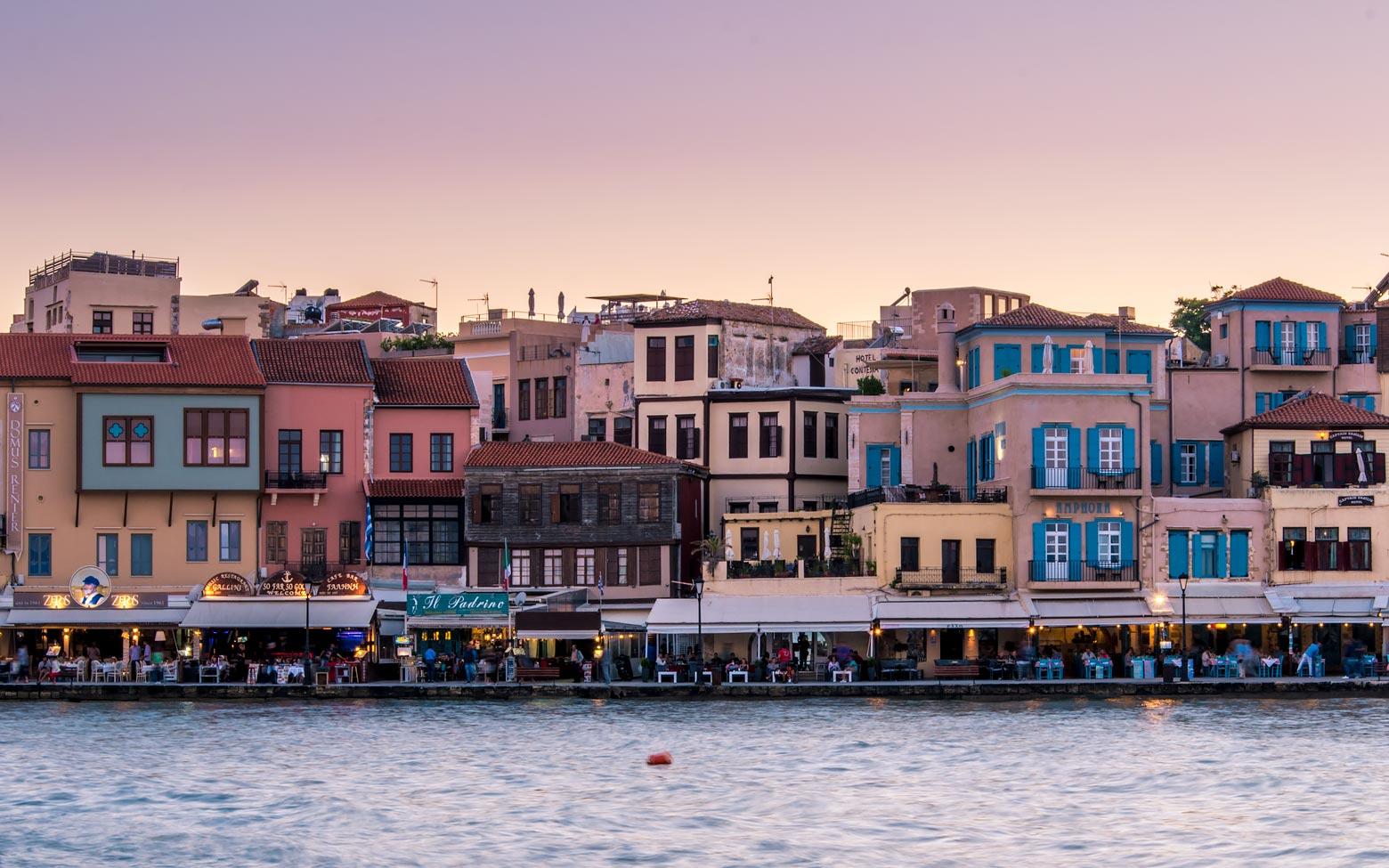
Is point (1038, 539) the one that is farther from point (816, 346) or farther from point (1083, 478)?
point (816, 346)

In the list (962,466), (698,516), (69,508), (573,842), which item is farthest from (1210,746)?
(69,508)

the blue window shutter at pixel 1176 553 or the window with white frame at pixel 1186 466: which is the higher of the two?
the window with white frame at pixel 1186 466

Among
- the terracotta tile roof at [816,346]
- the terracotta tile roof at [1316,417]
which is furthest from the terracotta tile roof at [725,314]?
the terracotta tile roof at [1316,417]

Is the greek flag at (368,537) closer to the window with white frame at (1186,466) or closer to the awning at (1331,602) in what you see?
the window with white frame at (1186,466)

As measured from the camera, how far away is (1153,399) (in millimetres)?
76375

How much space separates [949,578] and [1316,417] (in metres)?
11.9

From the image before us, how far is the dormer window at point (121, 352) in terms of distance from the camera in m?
74.1

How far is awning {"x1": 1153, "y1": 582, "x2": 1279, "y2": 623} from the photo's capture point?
67375 millimetres

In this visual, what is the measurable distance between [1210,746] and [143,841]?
76.3 ft

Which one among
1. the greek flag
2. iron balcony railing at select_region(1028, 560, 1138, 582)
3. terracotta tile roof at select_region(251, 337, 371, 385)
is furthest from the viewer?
terracotta tile roof at select_region(251, 337, 371, 385)

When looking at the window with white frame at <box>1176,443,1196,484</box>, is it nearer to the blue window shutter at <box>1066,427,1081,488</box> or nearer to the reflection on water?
the blue window shutter at <box>1066,427,1081,488</box>

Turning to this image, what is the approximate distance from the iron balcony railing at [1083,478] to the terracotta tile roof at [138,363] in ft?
76.0

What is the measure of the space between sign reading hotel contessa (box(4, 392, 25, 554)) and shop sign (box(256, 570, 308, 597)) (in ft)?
24.9

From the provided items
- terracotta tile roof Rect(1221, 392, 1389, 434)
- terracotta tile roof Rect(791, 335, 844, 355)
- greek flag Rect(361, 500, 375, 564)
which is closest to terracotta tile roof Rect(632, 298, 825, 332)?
terracotta tile roof Rect(791, 335, 844, 355)
